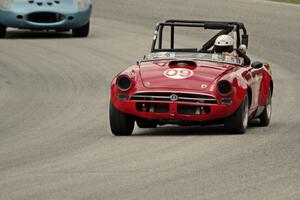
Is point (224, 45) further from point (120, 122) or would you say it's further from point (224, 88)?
point (120, 122)

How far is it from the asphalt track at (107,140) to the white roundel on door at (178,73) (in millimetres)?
675

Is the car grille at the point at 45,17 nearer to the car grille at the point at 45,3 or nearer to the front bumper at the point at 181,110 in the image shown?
the car grille at the point at 45,3

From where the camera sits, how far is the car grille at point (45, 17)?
1107 inches

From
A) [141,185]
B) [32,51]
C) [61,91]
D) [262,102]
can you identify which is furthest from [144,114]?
[32,51]

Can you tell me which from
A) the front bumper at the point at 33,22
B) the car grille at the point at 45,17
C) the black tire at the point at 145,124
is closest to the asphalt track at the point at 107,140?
the black tire at the point at 145,124

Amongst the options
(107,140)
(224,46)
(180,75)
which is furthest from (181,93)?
(224,46)

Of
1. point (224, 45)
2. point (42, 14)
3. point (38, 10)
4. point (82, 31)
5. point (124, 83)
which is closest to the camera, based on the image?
point (124, 83)

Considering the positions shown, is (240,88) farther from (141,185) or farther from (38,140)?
(141,185)

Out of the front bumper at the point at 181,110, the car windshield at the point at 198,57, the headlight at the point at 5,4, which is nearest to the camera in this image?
the front bumper at the point at 181,110

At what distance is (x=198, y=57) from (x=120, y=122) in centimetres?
153

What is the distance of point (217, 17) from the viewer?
31797 millimetres

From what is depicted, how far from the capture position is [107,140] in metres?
14.8

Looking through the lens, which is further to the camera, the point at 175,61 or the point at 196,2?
the point at 196,2

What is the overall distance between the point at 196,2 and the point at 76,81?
38.9ft
